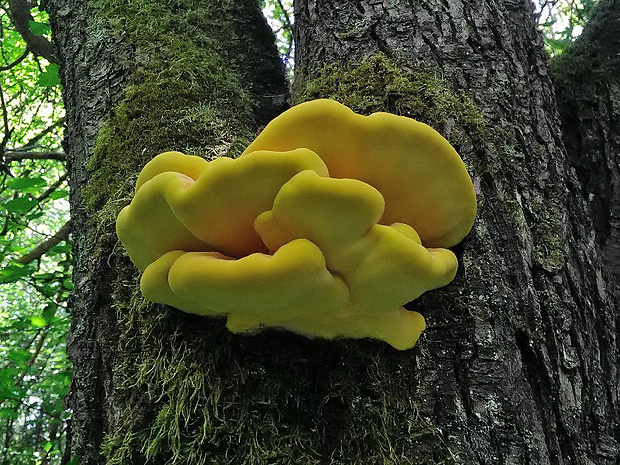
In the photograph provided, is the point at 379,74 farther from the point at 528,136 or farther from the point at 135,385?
the point at 135,385

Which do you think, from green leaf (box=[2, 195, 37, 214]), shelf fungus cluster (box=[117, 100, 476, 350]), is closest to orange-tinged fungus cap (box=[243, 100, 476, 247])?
shelf fungus cluster (box=[117, 100, 476, 350])

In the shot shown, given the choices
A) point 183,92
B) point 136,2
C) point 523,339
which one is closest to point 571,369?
point 523,339

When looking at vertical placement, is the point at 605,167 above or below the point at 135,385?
above

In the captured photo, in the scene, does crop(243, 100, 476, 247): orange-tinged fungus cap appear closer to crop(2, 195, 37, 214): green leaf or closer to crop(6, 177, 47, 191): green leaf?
crop(6, 177, 47, 191): green leaf

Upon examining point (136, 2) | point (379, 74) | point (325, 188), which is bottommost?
point (325, 188)

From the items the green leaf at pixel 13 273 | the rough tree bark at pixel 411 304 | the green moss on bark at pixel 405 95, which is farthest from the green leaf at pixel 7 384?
the green moss on bark at pixel 405 95

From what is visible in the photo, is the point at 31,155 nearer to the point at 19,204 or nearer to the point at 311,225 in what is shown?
the point at 19,204

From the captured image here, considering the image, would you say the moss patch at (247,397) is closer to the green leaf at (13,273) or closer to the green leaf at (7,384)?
the green leaf at (13,273)
